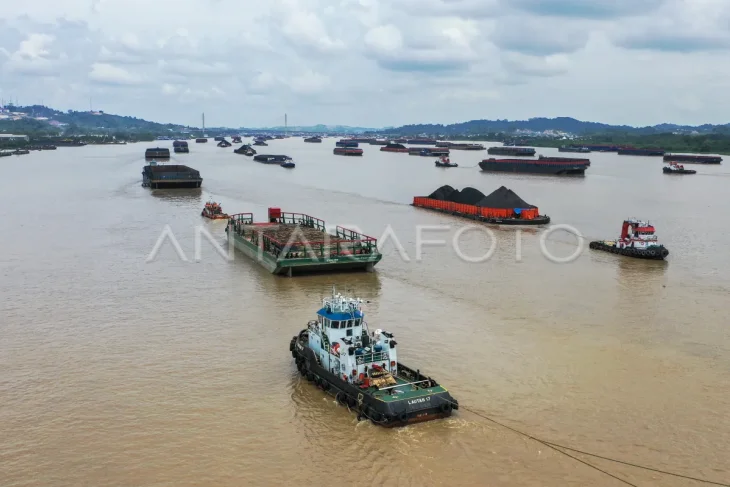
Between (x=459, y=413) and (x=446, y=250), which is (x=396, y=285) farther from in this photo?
(x=459, y=413)

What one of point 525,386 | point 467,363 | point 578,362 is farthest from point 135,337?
point 578,362

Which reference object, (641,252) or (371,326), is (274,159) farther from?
(371,326)

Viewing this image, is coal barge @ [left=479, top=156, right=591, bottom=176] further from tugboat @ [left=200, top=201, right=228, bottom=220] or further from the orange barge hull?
tugboat @ [left=200, top=201, right=228, bottom=220]

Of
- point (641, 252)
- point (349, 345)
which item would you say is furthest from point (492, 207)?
point (349, 345)

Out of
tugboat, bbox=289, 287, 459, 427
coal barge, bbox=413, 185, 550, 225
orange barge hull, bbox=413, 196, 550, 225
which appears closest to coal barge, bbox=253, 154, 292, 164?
coal barge, bbox=413, 185, 550, 225

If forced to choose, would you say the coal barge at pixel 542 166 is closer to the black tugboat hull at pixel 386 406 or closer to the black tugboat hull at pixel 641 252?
the black tugboat hull at pixel 641 252

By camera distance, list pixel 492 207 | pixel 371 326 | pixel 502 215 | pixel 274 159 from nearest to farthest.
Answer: pixel 371 326 < pixel 502 215 < pixel 492 207 < pixel 274 159
